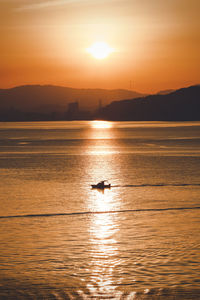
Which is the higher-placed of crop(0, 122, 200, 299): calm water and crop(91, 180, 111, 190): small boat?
crop(91, 180, 111, 190): small boat

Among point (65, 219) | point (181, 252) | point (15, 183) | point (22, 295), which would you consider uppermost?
point (15, 183)

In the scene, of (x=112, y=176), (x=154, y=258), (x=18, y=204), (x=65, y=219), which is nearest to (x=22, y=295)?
(x=154, y=258)

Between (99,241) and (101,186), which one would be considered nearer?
(99,241)

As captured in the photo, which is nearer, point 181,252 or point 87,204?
point 181,252

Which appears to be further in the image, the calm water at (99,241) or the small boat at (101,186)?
the small boat at (101,186)

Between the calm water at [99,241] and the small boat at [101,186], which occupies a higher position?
the small boat at [101,186]

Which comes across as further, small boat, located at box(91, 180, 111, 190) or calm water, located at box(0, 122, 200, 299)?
small boat, located at box(91, 180, 111, 190)

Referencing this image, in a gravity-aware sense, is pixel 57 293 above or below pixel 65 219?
below

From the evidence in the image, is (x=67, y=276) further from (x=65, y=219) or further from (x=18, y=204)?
(x=18, y=204)

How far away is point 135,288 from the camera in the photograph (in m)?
14.6

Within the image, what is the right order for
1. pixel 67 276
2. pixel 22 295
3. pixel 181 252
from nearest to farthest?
1. pixel 22 295
2. pixel 67 276
3. pixel 181 252

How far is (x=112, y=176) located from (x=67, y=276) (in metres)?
35.5

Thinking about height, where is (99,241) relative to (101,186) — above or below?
below

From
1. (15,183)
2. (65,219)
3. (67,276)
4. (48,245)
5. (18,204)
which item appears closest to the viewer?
(67,276)
